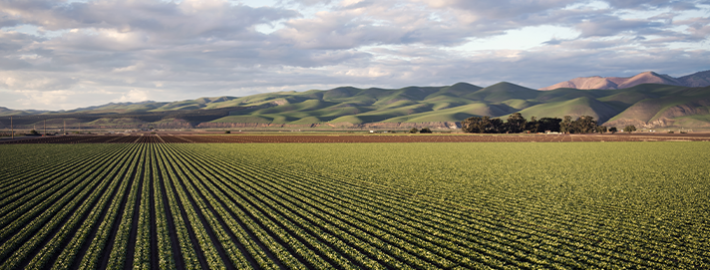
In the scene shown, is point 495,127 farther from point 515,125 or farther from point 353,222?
point 353,222

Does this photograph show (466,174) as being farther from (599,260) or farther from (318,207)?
(599,260)

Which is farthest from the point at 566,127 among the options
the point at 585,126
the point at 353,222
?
the point at 353,222

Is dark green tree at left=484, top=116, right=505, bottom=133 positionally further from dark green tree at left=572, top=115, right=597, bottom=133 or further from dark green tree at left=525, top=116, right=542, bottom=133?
dark green tree at left=572, top=115, right=597, bottom=133

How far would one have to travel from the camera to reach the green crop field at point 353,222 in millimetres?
12383

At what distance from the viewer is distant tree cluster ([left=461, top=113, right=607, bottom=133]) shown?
491 ft

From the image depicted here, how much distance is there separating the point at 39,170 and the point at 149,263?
103ft

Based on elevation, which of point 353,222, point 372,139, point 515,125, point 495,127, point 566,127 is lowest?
point 353,222

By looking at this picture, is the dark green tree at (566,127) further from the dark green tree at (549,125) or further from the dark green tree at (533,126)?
the dark green tree at (533,126)

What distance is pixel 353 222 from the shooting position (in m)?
16.5

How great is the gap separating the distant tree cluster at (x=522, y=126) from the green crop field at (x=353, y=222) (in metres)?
122

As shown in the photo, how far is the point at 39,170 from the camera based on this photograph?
34938 mm

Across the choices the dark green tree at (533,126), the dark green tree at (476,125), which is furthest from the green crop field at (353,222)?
the dark green tree at (533,126)

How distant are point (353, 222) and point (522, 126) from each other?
150 m

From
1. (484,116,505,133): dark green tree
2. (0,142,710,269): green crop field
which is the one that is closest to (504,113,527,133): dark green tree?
(484,116,505,133): dark green tree
